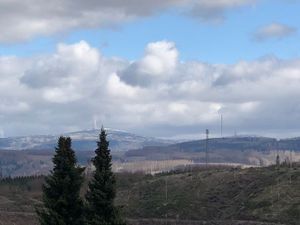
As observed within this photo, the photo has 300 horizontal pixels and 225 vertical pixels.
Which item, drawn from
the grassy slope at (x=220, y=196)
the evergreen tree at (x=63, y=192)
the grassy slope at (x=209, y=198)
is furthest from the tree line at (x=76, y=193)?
the grassy slope at (x=220, y=196)

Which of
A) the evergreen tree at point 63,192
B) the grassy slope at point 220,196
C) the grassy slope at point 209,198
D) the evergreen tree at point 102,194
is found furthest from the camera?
the grassy slope at point 220,196

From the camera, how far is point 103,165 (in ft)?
151

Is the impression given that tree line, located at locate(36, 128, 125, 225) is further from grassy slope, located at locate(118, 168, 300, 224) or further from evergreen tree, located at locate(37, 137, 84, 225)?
grassy slope, located at locate(118, 168, 300, 224)

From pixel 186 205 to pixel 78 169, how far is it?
9508 cm

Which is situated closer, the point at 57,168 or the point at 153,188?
the point at 57,168

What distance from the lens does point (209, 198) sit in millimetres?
144250

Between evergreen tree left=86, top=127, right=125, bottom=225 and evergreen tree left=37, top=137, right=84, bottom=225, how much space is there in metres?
1.05

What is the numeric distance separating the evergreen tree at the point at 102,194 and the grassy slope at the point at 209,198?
75463 millimetres

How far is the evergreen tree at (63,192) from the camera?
147ft

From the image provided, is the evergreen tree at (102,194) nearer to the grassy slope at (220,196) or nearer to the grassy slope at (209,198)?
the grassy slope at (209,198)

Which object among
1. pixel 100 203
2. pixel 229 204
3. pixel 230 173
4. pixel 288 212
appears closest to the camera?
pixel 100 203

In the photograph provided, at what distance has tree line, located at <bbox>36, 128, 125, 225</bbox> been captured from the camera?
44.4m

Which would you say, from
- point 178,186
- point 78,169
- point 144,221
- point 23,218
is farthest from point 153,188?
point 78,169

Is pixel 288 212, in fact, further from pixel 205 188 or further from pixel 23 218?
pixel 23 218
